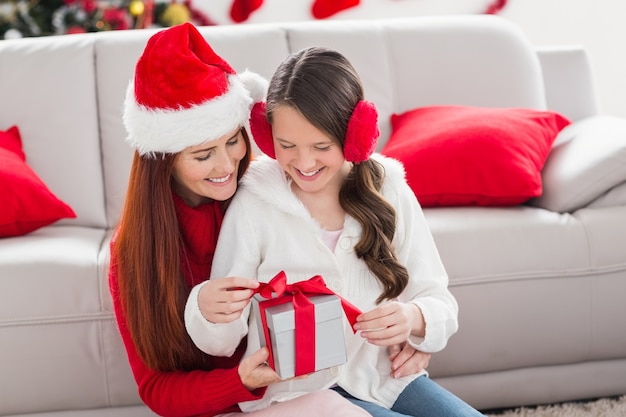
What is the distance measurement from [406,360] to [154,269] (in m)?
0.51

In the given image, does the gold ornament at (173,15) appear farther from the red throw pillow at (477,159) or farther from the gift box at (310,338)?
the gift box at (310,338)

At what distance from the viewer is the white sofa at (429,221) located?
6.58ft

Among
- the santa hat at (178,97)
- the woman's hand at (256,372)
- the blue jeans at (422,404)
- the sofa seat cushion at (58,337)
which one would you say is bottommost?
the sofa seat cushion at (58,337)

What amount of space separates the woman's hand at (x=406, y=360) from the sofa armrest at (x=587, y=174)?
2.84ft

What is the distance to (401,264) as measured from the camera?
1.65 meters

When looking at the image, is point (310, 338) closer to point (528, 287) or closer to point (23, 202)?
point (528, 287)

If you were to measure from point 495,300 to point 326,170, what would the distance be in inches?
30.4

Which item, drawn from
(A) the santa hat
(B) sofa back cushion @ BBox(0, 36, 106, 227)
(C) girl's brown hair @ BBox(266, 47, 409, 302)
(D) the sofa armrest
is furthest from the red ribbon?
(B) sofa back cushion @ BBox(0, 36, 106, 227)

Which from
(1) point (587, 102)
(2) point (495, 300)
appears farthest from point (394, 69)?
(2) point (495, 300)

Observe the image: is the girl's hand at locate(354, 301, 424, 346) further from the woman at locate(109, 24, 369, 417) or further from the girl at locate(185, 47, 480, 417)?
the woman at locate(109, 24, 369, 417)

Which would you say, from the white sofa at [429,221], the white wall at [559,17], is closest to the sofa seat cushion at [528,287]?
the white sofa at [429,221]

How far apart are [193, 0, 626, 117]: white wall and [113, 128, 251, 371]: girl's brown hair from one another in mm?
2701

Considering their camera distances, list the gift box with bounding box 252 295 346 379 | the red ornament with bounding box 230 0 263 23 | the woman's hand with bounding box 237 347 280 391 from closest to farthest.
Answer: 1. the gift box with bounding box 252 295 346 379
2. the woman's hand with bounding box 237 347 280 391
3. the red ornament with bounding box 230 0 263 23

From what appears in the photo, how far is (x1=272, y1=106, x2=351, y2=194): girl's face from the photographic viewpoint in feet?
5.01
